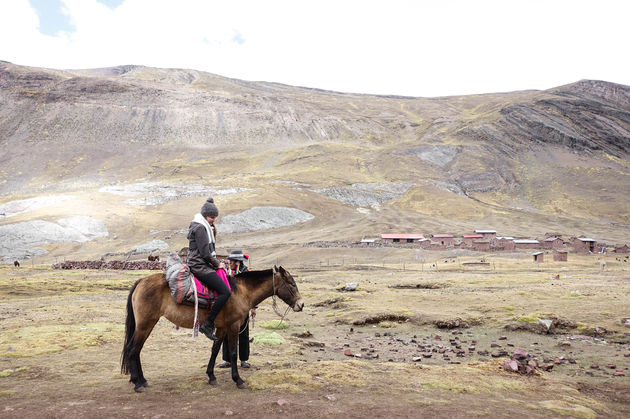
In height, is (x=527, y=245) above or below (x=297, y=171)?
below

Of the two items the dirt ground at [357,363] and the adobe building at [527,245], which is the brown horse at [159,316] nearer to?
the dirt ground at [357,363]

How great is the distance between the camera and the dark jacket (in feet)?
31.9

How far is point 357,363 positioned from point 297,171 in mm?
129500

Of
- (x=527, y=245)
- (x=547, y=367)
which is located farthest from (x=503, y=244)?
(x=547, y=367)

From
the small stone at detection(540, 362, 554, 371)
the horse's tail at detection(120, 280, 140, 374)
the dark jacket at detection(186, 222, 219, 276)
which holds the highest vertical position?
the dark jacket at detection(186, 222, 219, 276)

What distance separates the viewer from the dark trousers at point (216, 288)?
9.71m

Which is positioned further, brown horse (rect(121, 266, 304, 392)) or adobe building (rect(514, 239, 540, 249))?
adobe building (rect(514, 239, 540, 249))

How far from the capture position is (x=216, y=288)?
9742 mm

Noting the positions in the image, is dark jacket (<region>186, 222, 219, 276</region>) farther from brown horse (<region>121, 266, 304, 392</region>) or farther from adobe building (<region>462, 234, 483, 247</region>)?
adobe building (<region>462, 234, 483, 247</region>)

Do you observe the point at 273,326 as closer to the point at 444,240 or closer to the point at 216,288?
the point at 216,288

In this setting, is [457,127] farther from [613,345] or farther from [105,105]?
[613,345]

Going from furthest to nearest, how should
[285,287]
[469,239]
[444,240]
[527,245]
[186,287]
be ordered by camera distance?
[469,239], [444,240], [527,245], [285,287], [186,287]

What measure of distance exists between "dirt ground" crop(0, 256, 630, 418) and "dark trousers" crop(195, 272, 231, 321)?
5.65 feet

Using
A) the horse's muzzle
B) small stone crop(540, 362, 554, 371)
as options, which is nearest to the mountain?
small stone crop(540, 362, 554, 371)
